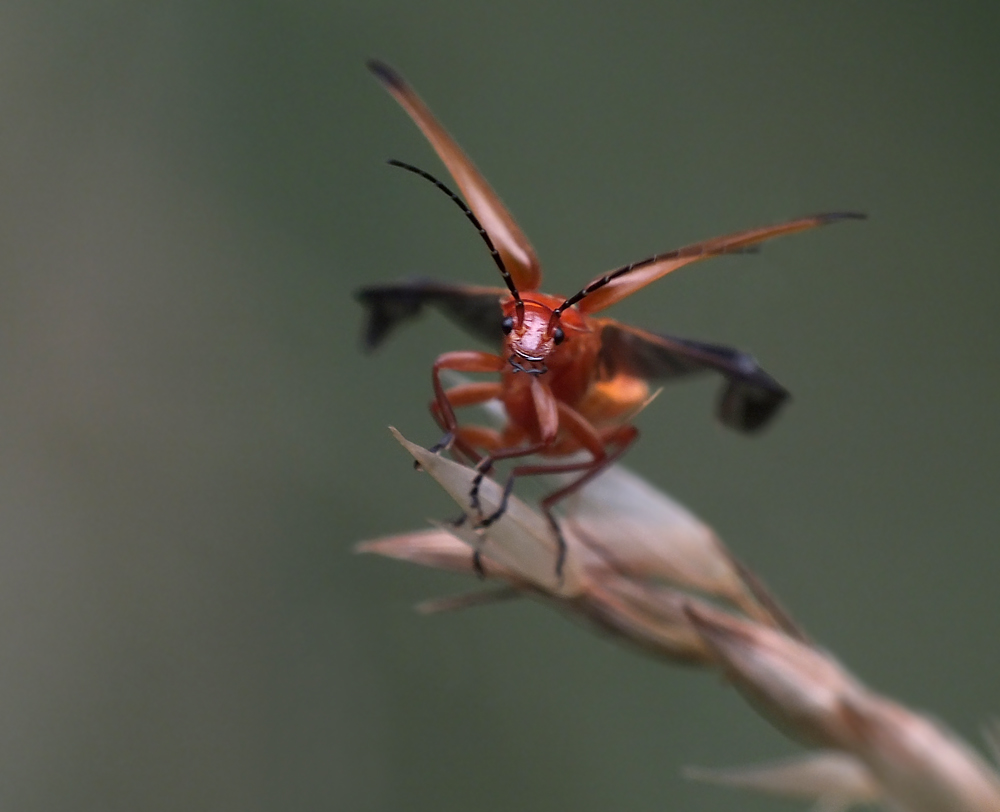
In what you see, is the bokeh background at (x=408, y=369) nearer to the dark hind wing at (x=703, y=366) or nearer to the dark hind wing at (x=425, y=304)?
the dark hind wing at (x=425, y=304)

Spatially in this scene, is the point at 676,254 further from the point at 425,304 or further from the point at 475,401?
the point at 425,304

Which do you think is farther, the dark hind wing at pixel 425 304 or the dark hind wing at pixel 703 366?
the dark hind wing at pixel 425 304

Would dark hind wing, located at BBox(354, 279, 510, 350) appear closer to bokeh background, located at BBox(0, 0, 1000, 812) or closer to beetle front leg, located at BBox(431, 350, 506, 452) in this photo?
beetle front leg, located at BBox(431, 350, 506, 452)

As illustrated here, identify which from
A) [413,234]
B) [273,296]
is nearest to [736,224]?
[413,234]

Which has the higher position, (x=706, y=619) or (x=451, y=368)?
(x=451, y=368)

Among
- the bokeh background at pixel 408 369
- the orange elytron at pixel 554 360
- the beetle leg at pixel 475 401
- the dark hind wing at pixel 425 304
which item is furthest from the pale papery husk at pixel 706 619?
the bokeh background at pixel 408 369

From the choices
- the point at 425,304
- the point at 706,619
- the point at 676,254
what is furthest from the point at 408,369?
the point at 706,619
